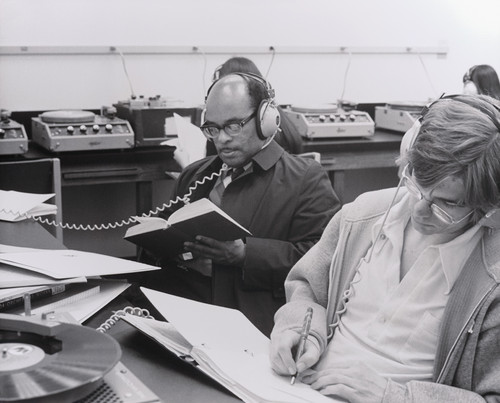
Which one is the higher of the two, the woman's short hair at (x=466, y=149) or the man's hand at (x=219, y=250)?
the woman's short hair at (x=466, y=149)

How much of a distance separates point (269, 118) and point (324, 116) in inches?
69.6

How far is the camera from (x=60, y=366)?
3.06ft

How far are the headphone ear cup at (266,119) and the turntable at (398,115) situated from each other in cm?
199

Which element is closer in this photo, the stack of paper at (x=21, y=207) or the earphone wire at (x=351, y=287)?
the earphone wire at (x=351, y=287)

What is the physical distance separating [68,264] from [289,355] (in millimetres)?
554

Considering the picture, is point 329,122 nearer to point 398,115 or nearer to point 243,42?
point 398,115

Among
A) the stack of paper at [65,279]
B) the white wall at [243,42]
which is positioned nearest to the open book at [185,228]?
the stack of paper at [65,279]

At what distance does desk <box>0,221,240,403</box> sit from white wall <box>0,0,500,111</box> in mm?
2565

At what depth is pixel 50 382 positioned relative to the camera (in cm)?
89

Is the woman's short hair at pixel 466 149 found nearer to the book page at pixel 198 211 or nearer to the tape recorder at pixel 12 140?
the book page at pixel 198 211

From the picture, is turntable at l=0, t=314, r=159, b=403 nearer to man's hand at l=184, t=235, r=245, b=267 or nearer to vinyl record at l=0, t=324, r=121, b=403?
vinyl record at l=0, t=324, r=121, b=403

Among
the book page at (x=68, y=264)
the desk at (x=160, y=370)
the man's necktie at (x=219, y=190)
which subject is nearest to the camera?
the desk at (x=160, y=370)

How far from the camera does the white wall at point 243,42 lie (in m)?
3.73

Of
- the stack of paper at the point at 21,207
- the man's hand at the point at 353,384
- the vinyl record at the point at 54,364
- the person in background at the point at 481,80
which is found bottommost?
the stack of paper at the point at 21,207
